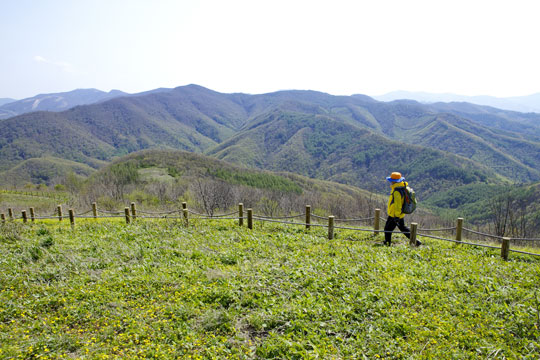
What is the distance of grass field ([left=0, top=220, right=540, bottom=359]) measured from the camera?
4.63 m

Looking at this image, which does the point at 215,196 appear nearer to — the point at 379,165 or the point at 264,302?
the point at 264,302

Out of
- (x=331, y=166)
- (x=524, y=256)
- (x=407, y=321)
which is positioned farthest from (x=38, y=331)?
(x=331, y=166)

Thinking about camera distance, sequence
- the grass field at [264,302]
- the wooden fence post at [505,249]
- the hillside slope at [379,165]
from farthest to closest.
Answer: the hillside slope at [379,165] < the wooden fence post at [505,249] < the grass field at [264,302]

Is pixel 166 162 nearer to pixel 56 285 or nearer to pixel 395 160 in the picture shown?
pixel 56 285

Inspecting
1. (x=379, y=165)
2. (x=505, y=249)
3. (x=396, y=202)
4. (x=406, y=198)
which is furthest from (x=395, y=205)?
(x=379, y=165)

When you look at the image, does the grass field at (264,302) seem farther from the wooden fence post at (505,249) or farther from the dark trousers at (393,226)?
the dark trousers at (393,226)

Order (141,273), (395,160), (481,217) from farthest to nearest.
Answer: (395,160) < (481,217) < (141,273)

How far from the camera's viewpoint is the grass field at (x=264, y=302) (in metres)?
4.63

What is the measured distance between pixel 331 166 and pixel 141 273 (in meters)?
182

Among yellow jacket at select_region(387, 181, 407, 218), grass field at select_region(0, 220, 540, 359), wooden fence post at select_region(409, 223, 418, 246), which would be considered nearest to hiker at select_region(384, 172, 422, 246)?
yellow jacket at select_region(387, 181, 407, 218)

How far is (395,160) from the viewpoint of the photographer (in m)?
162

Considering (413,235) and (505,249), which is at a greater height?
(413,235)

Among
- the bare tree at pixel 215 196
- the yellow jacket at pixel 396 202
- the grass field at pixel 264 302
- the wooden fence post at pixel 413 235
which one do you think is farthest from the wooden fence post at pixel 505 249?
the bare tree at pixel 215 196

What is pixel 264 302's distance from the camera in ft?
19.2
